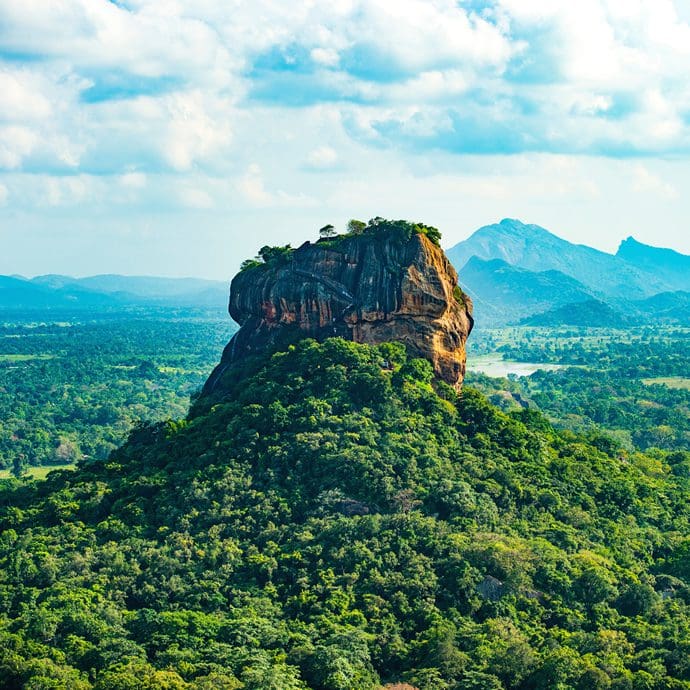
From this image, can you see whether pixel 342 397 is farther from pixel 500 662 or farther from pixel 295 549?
pixel 500 662

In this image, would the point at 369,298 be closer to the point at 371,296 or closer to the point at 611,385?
the point at 371,296

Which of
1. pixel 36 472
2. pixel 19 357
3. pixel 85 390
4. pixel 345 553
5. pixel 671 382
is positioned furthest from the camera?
pixel 19 357

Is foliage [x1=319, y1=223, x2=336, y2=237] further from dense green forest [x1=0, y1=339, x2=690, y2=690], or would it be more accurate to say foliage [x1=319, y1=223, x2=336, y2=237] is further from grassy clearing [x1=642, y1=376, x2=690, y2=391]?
grassy clearing [x1=642, y1=376, x2=690, y2=391]

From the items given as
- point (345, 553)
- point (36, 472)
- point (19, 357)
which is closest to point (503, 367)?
point (19, 357)

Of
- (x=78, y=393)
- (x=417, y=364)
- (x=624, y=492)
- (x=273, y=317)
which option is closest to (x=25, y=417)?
(x=78, y=393)


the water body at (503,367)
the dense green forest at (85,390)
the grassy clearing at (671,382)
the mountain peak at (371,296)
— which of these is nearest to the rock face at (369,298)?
the mountain peak at (371,296)

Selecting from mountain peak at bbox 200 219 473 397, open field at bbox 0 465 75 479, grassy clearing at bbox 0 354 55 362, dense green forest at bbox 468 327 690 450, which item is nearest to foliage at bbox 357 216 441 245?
mountain peak at bbox 200 219 473 397
